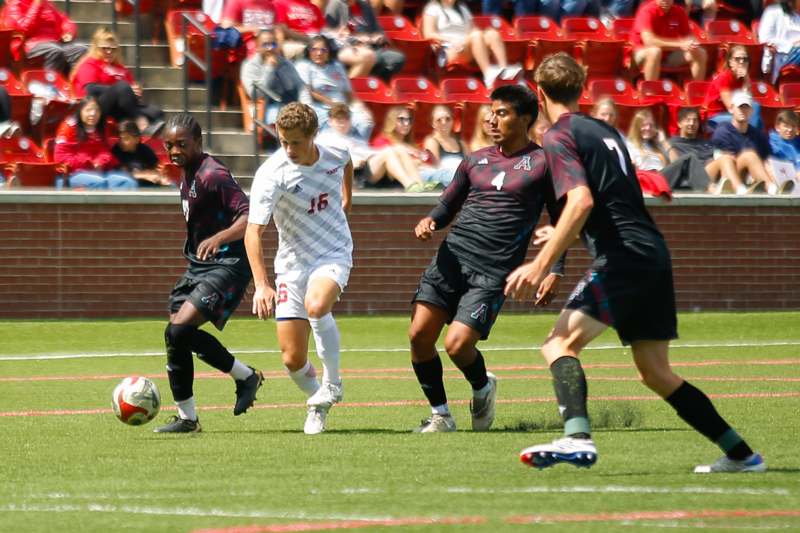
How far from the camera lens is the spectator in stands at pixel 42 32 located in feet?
63.7

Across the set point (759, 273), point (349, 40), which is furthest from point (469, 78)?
point (759, 273)

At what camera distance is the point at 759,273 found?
2016 cm

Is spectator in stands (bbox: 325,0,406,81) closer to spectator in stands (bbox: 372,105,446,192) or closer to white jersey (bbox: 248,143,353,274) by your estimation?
spectator in stands (bbox: 372,105,446,192)

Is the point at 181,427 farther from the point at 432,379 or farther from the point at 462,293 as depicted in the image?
the point at 462,293

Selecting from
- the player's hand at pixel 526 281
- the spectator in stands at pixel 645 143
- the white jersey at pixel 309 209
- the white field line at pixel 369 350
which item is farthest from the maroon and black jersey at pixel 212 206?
the spectator in stands at pixel 645 143

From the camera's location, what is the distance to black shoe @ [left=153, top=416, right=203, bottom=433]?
32.1 feet

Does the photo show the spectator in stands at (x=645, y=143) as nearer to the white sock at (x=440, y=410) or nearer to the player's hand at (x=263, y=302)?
the white sock at (x=440, y=410)

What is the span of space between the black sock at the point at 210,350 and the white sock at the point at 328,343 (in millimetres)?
723

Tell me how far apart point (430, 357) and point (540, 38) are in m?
13.3

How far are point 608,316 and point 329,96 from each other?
42.3ft

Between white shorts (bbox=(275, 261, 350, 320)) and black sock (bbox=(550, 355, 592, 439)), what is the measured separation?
2.56 m

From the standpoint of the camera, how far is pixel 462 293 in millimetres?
9516

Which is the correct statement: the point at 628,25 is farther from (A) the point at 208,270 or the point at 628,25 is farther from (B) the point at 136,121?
(A) the point at 208,270

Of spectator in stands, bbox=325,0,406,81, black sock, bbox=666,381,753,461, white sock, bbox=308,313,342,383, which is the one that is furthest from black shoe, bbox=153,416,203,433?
spectator in stands, bbox=325,0,406,81
